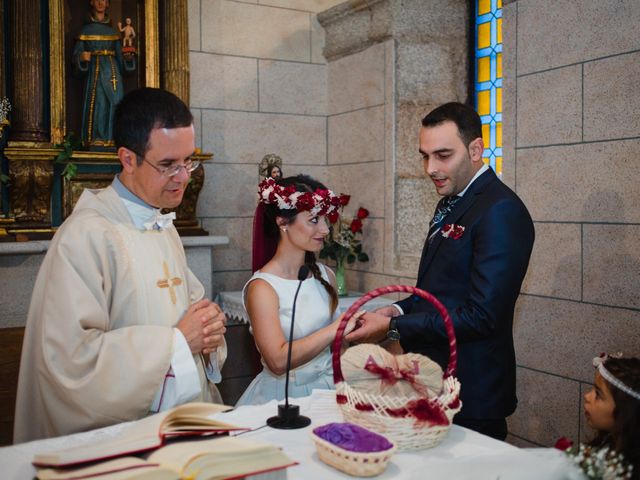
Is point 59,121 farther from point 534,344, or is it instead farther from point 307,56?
point 534,344

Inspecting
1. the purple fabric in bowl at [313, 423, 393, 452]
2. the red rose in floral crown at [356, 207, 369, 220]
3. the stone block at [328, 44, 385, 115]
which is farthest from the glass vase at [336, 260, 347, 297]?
the purple fabric in bowl at [313, 423, 393, 452]

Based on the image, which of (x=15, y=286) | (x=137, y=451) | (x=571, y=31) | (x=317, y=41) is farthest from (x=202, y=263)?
(x=137, y=451)

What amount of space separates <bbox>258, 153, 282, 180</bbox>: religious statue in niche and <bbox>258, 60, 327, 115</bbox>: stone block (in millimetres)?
623

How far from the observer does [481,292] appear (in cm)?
264

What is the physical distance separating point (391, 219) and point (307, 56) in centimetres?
184

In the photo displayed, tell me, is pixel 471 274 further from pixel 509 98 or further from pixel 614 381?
pixel 509 98

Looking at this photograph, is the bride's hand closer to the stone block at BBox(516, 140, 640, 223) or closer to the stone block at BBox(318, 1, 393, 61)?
the stone block at BBox(516, 140, 640, 223)

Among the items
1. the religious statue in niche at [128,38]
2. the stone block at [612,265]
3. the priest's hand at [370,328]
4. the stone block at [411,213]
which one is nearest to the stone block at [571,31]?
the stone block at [612,265]

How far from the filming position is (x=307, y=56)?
621 centimetres

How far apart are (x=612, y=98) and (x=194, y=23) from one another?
351 centimetres

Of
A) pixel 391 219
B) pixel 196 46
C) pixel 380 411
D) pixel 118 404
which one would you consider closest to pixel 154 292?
pixel 118 404

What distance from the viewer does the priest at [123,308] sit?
7.20ft

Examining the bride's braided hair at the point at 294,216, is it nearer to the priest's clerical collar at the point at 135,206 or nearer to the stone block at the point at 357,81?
the priest's clerical collar at the point at 135,206

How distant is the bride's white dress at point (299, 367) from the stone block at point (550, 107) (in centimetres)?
181
